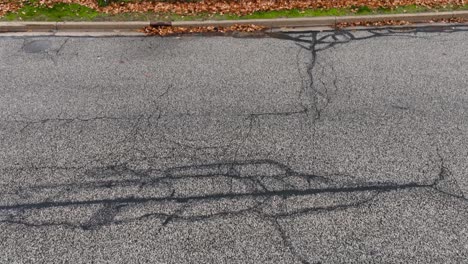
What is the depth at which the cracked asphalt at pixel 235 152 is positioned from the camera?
4.21 metres

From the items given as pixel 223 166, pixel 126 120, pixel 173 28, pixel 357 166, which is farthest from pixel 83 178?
pixel 173 28

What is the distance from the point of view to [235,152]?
5391 millimetres

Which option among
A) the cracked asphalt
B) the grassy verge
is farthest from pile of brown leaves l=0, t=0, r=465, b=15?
the cracked asphalt

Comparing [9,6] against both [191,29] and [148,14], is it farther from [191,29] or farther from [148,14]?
[191,29]

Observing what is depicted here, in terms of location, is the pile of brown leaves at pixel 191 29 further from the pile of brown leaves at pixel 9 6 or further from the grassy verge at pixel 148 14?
the pile of brown leaves at pixel 9 6

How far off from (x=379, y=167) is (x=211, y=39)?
15.7 ft

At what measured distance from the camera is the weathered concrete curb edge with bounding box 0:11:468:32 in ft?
29.3

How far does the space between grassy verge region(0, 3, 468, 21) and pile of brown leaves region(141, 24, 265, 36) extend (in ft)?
1.17

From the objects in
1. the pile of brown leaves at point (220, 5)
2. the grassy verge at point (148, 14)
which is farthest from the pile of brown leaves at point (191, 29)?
the pile of brown leaves at point (220, 5)

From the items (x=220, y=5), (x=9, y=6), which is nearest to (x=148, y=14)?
(x=220, y=5)

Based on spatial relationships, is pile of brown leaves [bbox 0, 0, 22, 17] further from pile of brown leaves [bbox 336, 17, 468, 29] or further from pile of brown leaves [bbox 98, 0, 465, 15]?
pile of brown leaves [bbox 336, 17, 468, 29]

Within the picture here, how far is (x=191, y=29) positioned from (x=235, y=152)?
455 centimetres

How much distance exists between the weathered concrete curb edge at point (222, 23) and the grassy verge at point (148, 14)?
0.74ft

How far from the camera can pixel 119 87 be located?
6.88 metres
